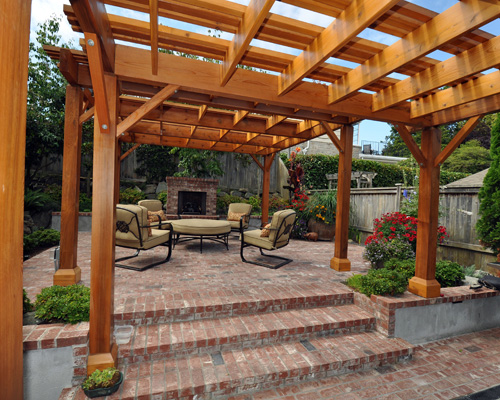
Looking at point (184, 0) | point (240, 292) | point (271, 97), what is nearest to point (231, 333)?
point (240, 292)

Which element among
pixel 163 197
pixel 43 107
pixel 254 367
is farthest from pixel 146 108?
pixel 43 107

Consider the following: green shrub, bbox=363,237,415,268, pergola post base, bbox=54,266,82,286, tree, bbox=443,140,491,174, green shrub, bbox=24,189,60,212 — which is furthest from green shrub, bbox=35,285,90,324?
tree, bbox=443,140,491,174

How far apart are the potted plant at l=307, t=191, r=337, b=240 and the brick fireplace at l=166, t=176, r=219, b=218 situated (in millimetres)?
3189

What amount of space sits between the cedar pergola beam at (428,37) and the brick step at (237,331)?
2543 millimetres

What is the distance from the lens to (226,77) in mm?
Answer: 2588

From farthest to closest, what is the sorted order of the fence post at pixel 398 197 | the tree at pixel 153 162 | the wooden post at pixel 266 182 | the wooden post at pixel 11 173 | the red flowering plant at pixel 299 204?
1. the tree at pixel 153 162
2. the wooden post at pixel 266 182
3. the red flowering plant at pixel 299 204
4. the fence post at pixel 398 197
5. the wooden post at pixel 11 173

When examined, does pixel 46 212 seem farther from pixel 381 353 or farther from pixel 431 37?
pixel 431 37

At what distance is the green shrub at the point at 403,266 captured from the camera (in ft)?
12.1

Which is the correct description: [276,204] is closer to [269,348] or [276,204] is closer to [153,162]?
[153,162]

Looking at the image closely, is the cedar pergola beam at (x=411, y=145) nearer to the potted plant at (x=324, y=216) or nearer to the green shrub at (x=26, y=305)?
the potted plant at (x=324, y=216)

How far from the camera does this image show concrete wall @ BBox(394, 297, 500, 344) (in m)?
3.11

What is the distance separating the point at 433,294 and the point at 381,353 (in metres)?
1.19

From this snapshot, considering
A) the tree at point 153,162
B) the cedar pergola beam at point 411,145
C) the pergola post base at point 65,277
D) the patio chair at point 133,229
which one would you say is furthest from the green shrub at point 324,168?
the pergola post base at point 65,277

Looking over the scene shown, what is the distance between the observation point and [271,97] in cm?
302
